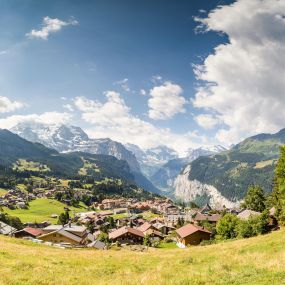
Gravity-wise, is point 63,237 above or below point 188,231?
below

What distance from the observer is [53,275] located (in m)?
22.2

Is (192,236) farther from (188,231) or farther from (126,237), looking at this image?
(126,237)

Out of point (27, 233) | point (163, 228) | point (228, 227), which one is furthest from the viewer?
point (163, 228)

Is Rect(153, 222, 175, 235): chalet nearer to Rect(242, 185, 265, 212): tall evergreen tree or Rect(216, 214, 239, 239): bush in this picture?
Rect(242, 185, 265, 212): tall evergreen tree

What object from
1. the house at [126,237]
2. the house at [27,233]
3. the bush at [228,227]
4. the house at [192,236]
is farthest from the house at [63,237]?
the bush at [228,227]

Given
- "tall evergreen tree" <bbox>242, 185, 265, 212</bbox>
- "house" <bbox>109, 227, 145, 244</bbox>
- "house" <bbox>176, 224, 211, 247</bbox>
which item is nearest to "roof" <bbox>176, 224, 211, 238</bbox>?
"house" <bbox>176, 224, 211, 247</bbox>

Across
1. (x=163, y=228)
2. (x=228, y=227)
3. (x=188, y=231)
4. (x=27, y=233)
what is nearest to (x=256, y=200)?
(x=188, y=231)

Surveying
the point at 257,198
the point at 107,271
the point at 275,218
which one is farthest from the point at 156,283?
the point at 257,198

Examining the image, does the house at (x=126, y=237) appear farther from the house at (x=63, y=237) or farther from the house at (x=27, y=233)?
the house at (x=27, y=233)

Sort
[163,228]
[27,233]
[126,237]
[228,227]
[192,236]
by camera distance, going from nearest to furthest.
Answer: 1. [228,227]
2. [192,236]
3. [27,233]
4. [126,237]
5. [163,228]

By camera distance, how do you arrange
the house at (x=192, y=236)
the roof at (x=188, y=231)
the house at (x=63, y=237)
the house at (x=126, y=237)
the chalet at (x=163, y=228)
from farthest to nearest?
1. the chalet at (x=163, y=228)
2. the house at (x=126, y=237)
3. the roof at (x=188, y=231)
4. the house at (x=192, y=236)
5. the house at (x=63, y=237)

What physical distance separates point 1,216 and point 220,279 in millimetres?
173487

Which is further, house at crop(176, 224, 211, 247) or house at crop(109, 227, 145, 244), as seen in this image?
house at crop(109, 227, 145, 244)

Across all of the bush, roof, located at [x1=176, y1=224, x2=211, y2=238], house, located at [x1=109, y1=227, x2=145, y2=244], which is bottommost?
house, located at [x1=109, y1=227, x2=145, y2=244]
